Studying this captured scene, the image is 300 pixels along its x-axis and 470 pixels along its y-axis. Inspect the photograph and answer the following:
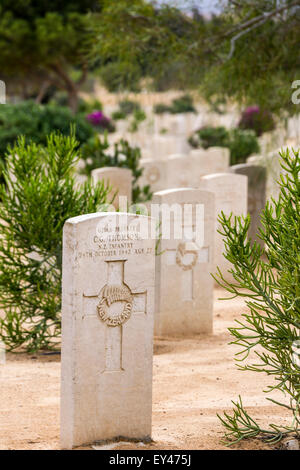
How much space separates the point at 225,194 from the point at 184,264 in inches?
92.9

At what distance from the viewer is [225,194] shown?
10.1m

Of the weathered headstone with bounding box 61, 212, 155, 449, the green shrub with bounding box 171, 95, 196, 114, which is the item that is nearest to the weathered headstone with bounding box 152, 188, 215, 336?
the weathered headstone with bounding box 61, 212, 155, 449

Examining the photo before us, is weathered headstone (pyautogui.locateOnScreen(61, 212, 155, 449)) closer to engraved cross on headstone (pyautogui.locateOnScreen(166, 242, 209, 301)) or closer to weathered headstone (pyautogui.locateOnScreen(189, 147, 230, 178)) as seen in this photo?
engraved cross on headstone (pyautogui.locateOnScreen(166, 242, 209, 301))

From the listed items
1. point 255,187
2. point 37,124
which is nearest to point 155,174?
point 255,187

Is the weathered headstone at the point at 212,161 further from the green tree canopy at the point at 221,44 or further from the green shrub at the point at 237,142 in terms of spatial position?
the green tree canopy at the point at 221,44

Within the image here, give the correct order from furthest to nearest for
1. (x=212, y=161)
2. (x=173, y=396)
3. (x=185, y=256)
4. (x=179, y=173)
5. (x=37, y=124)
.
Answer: (x=37, y=124), (x=212, y=161), (x=179, y=173), (x=185, y=256), (x=173, y=396)

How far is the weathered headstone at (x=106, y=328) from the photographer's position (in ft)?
15.1

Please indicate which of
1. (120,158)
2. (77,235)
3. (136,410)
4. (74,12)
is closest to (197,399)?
(136,410)

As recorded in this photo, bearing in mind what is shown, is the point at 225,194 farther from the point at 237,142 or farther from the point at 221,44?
the point at 237,142

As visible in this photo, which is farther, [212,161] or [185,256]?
[212,161]

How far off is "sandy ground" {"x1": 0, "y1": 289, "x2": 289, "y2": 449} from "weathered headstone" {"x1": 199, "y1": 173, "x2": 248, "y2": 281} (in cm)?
258

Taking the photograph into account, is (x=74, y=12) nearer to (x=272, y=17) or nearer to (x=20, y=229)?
(x=272, y=17)

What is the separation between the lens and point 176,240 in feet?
25.6

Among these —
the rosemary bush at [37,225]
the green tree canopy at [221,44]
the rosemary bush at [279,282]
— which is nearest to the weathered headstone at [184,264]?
the rosemary bush at [37,225]
